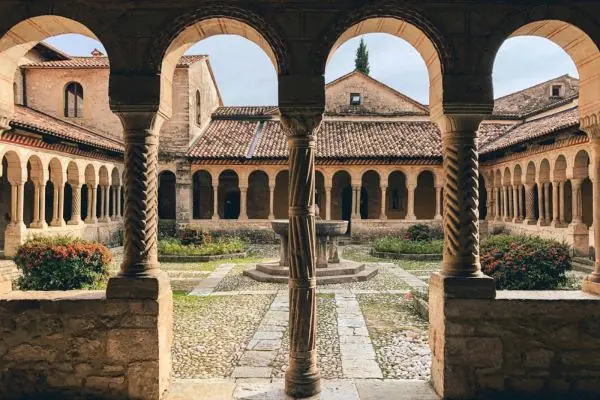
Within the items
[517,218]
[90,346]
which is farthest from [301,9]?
[517,218]

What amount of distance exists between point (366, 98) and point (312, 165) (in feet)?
79.6

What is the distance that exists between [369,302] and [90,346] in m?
6.23

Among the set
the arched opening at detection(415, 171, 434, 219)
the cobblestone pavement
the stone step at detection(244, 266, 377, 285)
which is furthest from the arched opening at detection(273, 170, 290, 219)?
the cobblestone pavement

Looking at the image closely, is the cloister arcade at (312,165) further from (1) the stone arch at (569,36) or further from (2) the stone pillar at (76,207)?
(2) the stone pillar at (76,207)

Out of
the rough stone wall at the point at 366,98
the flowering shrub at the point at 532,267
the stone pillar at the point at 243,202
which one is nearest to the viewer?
the flowering shrub at the point at 532,267

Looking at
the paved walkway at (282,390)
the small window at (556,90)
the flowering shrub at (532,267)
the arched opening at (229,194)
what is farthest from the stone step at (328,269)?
the small window at (556,90)

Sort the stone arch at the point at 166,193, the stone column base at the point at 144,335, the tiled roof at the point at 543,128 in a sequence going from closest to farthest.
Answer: the stone column base at the point at 144,335
the tiled roof at the point at 543,128
the stone arch at the point at 166,193

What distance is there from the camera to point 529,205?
60.5 feet

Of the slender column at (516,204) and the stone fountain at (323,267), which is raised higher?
the slender column at (516,204)

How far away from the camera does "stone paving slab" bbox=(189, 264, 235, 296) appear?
1030 centimetres

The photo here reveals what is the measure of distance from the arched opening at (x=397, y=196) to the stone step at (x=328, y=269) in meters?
13.4

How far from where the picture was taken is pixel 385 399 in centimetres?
409

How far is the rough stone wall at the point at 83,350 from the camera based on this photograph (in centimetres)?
404

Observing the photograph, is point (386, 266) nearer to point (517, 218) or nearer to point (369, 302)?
point (369, 302)
